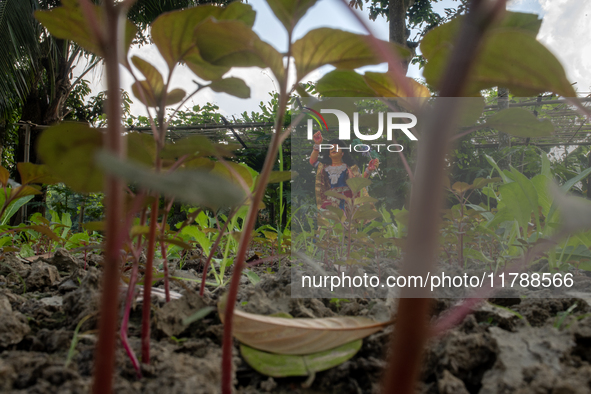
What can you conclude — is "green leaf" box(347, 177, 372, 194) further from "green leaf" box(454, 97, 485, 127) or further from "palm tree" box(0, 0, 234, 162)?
"palm tree" box(0, 0, 234, 162)

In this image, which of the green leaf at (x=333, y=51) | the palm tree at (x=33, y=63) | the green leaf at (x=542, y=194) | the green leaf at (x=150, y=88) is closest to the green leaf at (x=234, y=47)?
the green leaf at (x=333, y=51)

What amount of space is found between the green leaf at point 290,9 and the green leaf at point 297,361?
13.9 inches

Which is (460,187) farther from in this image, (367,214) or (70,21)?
(70,21)

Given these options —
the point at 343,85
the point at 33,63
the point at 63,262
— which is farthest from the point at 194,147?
the point at 33,63

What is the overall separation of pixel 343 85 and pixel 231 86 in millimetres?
141

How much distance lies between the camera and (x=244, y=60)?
0.36m

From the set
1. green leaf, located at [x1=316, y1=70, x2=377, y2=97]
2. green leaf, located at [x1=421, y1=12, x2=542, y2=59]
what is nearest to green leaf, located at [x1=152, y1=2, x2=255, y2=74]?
green leaf, located at [x1=316, y1=70, x2=377, y2=97]

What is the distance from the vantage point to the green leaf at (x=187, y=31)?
0.37 m

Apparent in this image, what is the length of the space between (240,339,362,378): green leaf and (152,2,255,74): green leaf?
13.5 inches

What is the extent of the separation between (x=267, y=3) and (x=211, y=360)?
1.29 feet

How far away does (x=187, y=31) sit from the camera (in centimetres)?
38

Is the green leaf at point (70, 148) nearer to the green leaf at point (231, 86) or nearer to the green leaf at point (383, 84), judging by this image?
the green leaf at point (231, 86)

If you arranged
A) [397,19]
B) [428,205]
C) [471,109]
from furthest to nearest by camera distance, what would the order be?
[397,19]
[471,109]
[428,205]

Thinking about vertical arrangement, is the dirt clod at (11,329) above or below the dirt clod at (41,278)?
above
